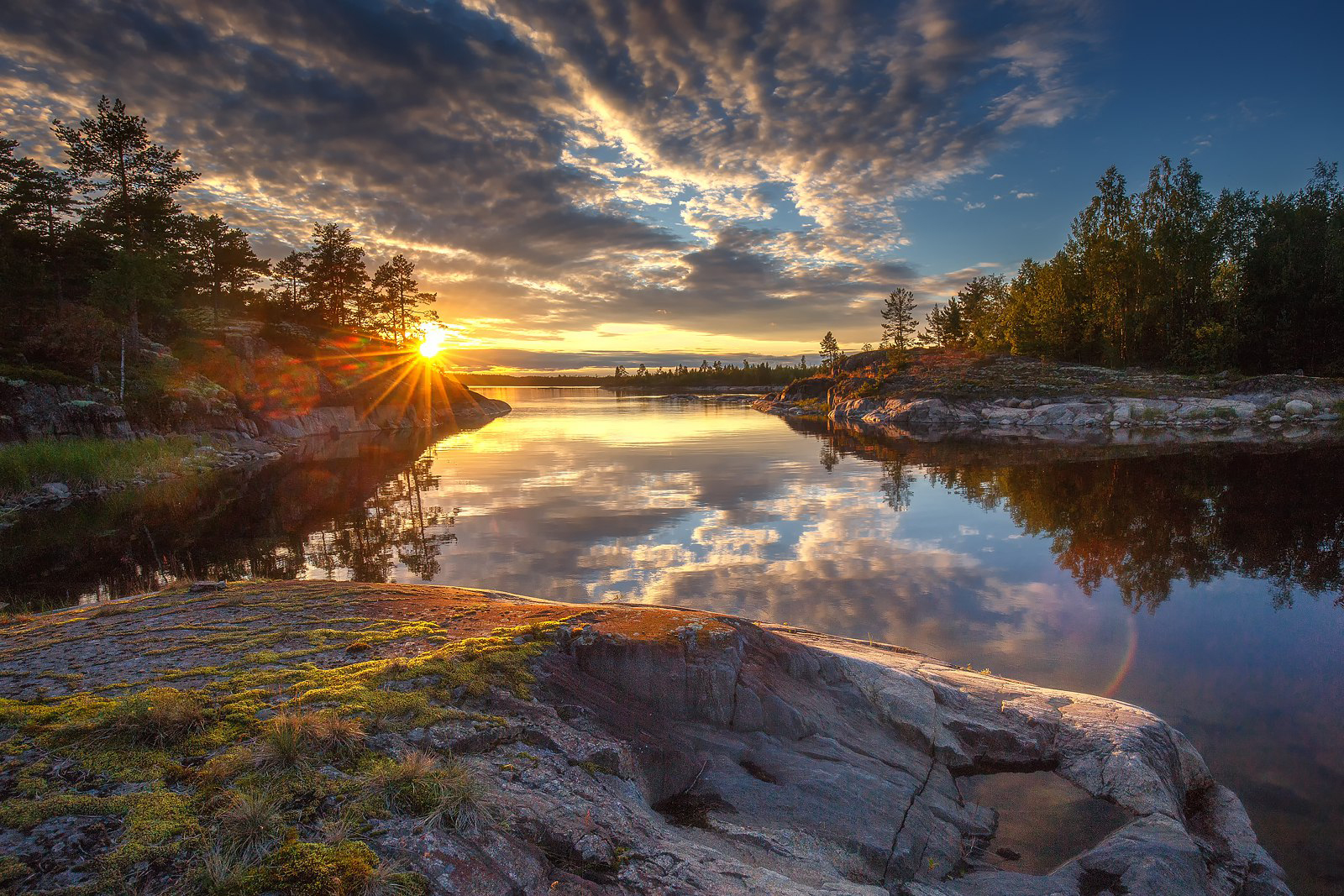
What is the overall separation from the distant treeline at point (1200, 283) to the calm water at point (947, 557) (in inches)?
1539

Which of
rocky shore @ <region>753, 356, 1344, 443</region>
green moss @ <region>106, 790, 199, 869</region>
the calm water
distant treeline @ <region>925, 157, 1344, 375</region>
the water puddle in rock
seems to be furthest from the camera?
distant treeline @ <region>925, 157, 1344, 375</region>

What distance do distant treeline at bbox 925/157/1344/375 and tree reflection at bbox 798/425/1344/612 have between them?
3856 cm

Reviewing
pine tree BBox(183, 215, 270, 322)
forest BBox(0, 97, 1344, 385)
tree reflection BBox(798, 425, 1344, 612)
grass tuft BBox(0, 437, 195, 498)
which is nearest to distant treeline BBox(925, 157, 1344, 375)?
forest BBox(0, 97, 1344, 385)

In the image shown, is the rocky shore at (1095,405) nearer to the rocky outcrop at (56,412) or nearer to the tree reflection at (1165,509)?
the tree reflection at (1165,509)

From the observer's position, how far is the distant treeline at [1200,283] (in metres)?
59.8

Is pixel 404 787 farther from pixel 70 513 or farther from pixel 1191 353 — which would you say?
pixel 1191 353

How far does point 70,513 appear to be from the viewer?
2211 centimetres

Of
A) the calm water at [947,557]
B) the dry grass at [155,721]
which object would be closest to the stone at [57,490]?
the calm water at [947,557]

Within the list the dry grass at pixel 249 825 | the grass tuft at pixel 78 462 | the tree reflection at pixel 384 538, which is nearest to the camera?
the dry grass at pixel 249 825

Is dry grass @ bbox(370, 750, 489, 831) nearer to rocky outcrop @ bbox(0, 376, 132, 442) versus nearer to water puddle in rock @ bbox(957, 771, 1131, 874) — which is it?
water puddle in rock @ bbox(957, 771, 1131, 874)

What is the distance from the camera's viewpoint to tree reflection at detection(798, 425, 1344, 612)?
15.1 meters

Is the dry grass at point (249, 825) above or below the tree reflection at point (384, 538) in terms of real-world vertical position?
above

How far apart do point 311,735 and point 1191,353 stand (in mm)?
84244

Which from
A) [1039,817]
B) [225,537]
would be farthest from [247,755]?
[225,537]
